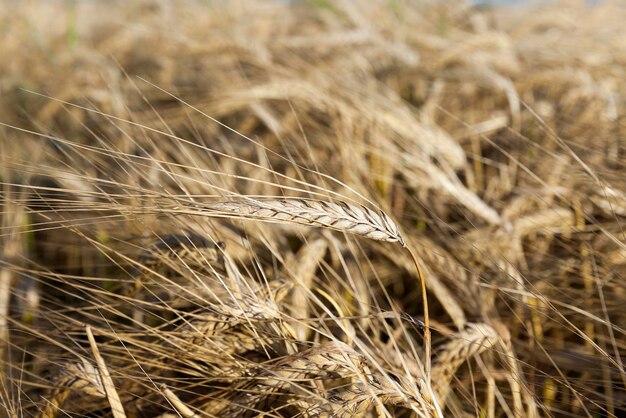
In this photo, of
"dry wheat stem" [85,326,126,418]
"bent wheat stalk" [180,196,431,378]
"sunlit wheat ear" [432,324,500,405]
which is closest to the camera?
"bent wheat stalk" [180,196,431,378]

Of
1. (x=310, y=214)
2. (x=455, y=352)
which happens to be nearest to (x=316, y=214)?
(x=310, y=214)

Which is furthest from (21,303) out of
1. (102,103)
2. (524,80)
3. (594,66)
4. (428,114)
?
(594,66)

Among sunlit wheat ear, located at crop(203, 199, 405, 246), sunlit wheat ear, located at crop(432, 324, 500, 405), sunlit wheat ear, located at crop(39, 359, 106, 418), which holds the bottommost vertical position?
sunlit wheat ear, located at crop(432, 324, 500, 405)

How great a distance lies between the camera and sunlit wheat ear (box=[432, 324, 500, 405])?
2.86 feet

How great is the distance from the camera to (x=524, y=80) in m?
2.01

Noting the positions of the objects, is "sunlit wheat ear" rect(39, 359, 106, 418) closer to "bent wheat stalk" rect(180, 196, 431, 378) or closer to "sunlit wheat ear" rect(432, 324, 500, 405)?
"bent wheat stalk" rect(180, 196, 431, 378)

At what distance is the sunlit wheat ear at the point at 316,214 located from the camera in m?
0.65

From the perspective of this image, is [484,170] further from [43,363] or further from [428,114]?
[43,363]

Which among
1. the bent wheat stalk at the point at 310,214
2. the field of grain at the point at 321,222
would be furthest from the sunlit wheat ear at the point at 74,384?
the bent wheat stalk at the point at 310,214

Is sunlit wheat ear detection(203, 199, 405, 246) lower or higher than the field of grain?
higher

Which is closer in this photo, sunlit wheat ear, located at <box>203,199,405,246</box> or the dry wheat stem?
sunlit wheat ear, located at <box>203,199,405,246</box>

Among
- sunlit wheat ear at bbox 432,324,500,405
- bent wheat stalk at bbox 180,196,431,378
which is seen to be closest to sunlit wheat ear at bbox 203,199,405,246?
bent wheat stalk at bbox 180,196,431,378

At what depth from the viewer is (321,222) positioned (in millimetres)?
668

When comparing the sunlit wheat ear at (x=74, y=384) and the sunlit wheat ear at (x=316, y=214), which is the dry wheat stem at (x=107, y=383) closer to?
the sunlit wheat ear at (x=74, y=384)
